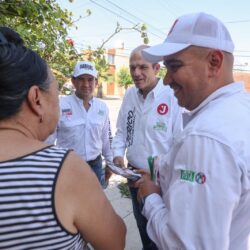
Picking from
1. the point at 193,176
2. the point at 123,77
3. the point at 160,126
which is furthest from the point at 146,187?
the point at 123,77

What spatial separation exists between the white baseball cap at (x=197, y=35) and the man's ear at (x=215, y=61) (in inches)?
1.0

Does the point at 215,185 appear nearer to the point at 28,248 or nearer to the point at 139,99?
the point at 28,248

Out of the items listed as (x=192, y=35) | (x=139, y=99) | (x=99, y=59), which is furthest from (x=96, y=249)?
(x=99, y=59)

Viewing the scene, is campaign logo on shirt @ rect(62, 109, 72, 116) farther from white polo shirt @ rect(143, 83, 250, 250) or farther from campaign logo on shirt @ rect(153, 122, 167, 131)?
white polo shirt @ rect(143, 83, 250, 250)

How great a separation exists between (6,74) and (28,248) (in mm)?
585

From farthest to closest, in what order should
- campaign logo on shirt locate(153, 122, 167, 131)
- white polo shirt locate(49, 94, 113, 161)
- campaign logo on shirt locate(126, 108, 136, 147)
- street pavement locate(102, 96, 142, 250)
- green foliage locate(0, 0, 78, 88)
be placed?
street pavement locate(102, 96, 142, 250) → white polo shirt locate(49, 94, 113, 161) → campaign logo on shirt locate(126, 108, 136, 147) → campaign logo on shirt locate(153, 122, 167, 131) → green foliage locate(0, 0, 78, 88)

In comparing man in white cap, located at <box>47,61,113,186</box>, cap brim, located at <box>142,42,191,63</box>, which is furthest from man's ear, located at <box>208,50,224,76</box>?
man in white cap, located at <box>47,61,113,186</box>

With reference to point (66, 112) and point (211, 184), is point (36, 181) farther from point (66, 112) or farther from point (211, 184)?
point (66, 112)

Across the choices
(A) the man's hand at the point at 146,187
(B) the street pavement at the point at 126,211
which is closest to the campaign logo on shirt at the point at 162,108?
(A) the man's hand at the point at 146,187

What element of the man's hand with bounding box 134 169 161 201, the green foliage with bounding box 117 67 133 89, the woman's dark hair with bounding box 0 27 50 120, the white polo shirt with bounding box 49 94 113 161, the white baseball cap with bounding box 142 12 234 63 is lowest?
the green foliage with bounding box 117 67 133 89

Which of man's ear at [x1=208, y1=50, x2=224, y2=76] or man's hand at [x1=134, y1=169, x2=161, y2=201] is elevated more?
man's ear at [x1=208, y1=50, x2=224, y2=76]

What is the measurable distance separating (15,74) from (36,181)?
0.37 meters

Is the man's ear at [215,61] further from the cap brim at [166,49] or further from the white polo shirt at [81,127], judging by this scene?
the white polo shirt at [81,127]

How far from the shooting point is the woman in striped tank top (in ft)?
3.32
